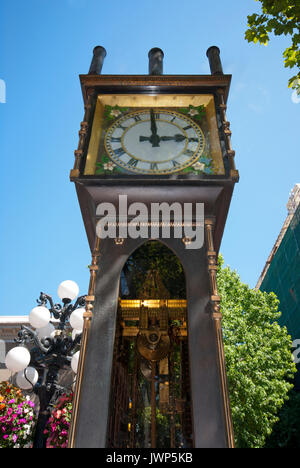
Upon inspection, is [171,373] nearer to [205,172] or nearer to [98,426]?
[98,426]

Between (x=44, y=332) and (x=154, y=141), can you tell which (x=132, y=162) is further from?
(x=44, y=332)

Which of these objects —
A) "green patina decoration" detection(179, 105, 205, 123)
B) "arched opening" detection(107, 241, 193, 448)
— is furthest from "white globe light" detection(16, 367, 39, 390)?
"green patina decoration" detection(179, 105, 205, 123)

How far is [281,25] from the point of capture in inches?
179

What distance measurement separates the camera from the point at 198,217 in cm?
378

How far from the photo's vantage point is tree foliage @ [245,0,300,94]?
436cm

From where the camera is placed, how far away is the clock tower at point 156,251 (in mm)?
2840

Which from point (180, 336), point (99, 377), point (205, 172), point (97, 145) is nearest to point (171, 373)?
point (180, 336)

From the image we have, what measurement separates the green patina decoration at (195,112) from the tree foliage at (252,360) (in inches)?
345

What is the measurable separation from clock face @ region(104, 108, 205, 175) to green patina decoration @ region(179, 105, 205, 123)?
78 millimetres

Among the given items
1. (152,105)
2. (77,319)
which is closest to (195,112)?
(152,105)

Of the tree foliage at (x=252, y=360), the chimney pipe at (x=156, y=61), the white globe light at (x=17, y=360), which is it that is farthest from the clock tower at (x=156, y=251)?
the tree foliage at (x=252, y=360)

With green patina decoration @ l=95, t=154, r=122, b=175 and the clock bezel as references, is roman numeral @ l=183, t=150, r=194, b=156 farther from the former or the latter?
green patina decoration @ l=95, t=154, r=122, b=175

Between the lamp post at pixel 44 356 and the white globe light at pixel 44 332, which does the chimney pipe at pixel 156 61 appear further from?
the white globe light at pixel 44 332

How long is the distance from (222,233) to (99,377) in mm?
2081
